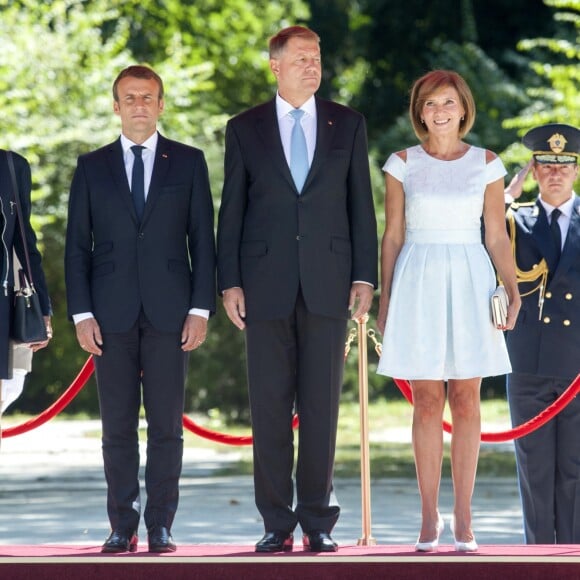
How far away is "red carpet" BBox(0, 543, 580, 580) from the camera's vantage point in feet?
22.9

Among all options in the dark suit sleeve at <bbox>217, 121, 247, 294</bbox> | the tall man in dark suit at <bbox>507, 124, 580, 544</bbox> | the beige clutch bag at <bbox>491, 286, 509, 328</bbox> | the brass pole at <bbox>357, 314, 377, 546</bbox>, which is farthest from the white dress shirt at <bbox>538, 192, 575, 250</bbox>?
the dark suit sleeve at <bbox>217, 121, 247, 294</bbox>

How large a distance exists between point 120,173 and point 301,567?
84.0 inches

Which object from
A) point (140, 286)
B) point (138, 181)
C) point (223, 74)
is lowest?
point (140, 286)

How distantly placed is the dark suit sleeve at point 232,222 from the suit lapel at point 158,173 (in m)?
0.31

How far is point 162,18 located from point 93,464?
1934 cm

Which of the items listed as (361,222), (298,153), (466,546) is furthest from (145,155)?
(466,546)

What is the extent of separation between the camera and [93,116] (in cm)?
2523

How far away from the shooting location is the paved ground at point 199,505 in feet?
40.4

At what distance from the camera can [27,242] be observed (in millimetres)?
7855

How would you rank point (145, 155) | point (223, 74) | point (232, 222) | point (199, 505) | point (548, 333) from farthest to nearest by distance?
point (223, 74), point (199, 505), point (548, 333), point (145, 155), point (232, 222)

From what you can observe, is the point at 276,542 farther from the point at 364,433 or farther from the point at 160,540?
the point at 364,433

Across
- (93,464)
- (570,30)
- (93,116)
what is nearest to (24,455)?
(93,464)

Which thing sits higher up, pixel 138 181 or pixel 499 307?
pixel 138 181

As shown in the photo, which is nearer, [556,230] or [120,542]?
[120,542]
